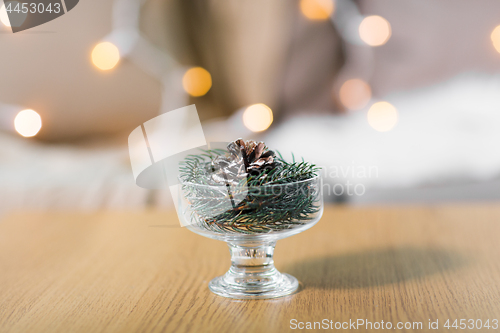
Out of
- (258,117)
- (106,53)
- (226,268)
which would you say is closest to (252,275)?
(226,268)

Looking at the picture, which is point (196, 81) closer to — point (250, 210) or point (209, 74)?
point (209, 74)

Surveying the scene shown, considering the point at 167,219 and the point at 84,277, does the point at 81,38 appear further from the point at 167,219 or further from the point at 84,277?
the point at 84,277

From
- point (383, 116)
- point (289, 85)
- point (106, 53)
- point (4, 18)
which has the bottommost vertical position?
point (383, 116)

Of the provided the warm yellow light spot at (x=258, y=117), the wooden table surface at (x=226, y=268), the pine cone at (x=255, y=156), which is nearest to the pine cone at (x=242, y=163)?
the pine cone at (x=255, y=156)

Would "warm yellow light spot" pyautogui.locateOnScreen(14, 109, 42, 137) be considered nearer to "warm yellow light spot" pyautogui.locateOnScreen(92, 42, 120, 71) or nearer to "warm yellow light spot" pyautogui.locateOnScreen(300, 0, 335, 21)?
"warm yellow light spot" pyautogui.locateOnScreen(92, 42, 120, 71)

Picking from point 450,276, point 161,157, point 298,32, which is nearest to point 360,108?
point 298,32

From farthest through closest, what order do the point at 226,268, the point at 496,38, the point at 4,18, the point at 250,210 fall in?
the point at 4,18 → the point at 496,38 → the point at 226,268 → the point at 250,210
